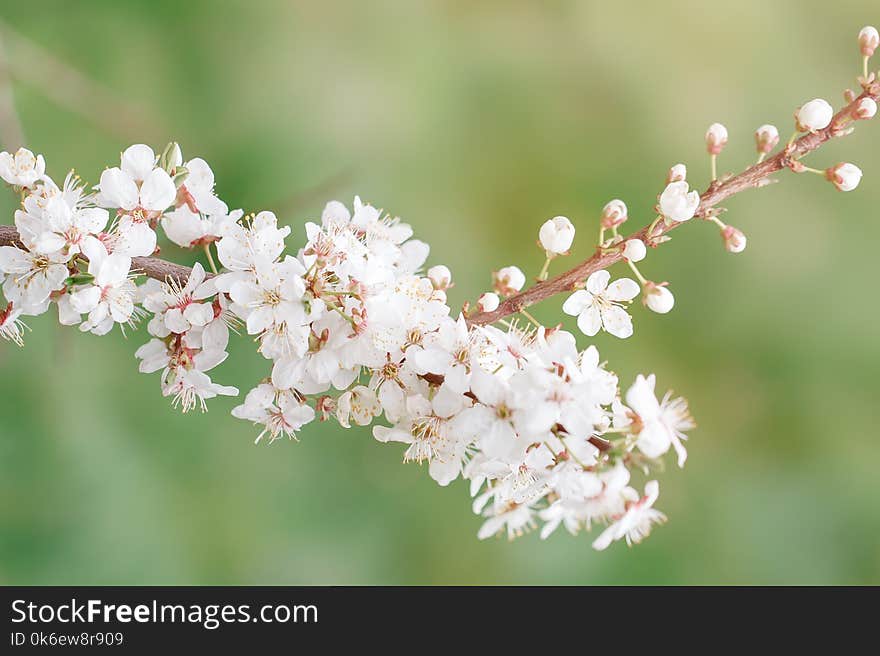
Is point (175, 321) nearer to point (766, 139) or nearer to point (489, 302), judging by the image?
point (489, 302)

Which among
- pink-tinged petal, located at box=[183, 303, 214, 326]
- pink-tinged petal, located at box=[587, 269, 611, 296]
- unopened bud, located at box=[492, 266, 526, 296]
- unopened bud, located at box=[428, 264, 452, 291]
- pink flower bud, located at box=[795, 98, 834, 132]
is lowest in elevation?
pink-tinged petal, located at box=[183, 303, 214, 326]

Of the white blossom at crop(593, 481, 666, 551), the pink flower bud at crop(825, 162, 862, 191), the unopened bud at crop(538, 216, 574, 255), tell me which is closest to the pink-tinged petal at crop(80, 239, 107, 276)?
the unopened bud at crop(538, 216, 574, 255)

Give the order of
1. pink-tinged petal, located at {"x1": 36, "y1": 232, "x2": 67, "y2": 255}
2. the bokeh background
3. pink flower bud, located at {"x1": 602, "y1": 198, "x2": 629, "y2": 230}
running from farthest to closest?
1. the bokeh background
2. pink flower bud, located at {"x1": 602, "y1": 198, "x2": 629, "y2": 230}
3. pink-tinged petal, located at {"x1": 36, "y1": 232, "x2": 67, "y2": 255}

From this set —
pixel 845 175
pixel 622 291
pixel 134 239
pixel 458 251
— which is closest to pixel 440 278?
pixel 622 291

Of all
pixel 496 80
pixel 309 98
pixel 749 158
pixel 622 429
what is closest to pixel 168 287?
pixel 622 429

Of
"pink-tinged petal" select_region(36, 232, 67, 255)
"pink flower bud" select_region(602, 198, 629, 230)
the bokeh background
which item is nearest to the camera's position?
"pink-tinged petal" select_region(36, 232, 67, 255)

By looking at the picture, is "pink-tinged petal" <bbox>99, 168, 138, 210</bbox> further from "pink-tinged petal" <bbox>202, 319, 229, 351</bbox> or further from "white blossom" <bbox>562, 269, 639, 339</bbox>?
"white blossom" <bbox>562, 269, 639, 339</bbox>
